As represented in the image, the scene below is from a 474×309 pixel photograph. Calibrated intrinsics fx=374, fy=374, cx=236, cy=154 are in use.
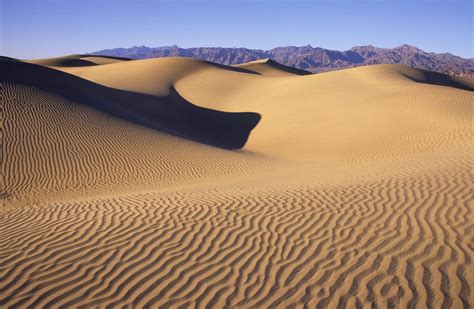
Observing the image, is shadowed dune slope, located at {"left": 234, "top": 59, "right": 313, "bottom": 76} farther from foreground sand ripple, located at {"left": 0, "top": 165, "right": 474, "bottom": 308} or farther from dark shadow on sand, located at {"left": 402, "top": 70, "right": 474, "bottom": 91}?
foreground sand ripple, located at {"left": 0, "top": 165, "right": 474, "bottom": 308}

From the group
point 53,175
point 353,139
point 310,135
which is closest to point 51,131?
point 53,175

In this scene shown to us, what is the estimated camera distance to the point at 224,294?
445 centimetres

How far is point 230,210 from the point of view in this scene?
7047 millimetres

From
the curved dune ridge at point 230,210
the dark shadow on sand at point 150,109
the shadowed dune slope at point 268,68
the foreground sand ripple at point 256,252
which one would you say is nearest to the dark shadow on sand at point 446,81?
the shadowed dune slope at point 268,68

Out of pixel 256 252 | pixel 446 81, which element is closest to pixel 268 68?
pixel 446 81

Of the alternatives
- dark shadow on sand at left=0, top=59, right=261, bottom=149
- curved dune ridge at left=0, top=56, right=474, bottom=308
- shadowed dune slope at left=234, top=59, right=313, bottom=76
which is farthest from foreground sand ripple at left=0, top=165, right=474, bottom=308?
shadowed dune slope at left=234, top=59, right=313, bottom=76

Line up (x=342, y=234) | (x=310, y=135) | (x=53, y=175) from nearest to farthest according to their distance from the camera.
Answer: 1. (x=342, y=234)
2. (x=53, y=175)
3. (x=310, y=135)

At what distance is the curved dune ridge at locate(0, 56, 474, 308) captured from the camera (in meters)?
4.48

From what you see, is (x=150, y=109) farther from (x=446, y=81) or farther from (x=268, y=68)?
(x=268, y=68)

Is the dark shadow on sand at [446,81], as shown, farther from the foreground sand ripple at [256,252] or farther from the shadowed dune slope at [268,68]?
the foreground sand ripple at [256,252]

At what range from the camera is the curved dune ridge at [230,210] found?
4477mm

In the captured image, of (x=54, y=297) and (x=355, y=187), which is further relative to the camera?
(x=355, y=187)

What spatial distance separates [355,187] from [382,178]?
97cm

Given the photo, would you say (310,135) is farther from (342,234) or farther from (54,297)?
(54,297)
